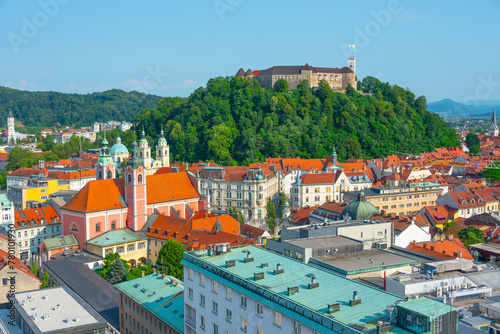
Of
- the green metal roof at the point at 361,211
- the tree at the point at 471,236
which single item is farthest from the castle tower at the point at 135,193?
the tree at the point at 471,236

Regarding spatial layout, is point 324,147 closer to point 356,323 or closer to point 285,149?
point 285,149

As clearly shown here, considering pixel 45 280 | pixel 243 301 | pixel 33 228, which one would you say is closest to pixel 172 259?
pixel 45 280

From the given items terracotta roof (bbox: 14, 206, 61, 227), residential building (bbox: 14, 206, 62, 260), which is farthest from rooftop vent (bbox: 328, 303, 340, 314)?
terracotta roof (bbox: 14, 206, 61, 227)

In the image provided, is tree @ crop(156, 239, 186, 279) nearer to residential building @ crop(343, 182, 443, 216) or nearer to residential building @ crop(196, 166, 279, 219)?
residential building @ crop(343, 182, 443, 216)

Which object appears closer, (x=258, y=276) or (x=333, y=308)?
(x=333, y=308)

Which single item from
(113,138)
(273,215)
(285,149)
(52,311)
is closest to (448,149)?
(285,149)

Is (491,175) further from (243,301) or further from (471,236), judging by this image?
(243,301)
